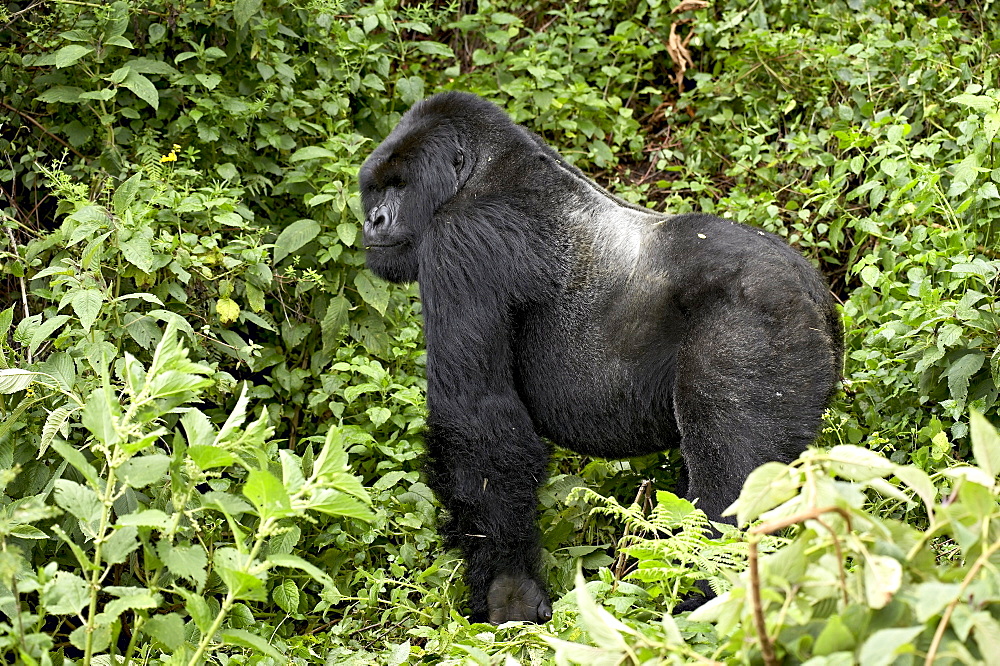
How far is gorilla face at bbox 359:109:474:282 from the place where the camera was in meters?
3.51

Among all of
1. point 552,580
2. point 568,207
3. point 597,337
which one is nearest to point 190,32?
point 568,207

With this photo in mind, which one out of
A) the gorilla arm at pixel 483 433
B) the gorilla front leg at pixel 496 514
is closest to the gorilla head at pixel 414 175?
the gorilla arm at pixel 483 433

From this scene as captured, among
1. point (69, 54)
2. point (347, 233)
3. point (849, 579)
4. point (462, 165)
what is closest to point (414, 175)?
point (462, 165)

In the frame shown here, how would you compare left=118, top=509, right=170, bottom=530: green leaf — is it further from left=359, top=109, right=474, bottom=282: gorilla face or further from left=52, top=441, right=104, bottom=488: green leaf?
left=359, top=109, right=474, bottom=282: gorilla face

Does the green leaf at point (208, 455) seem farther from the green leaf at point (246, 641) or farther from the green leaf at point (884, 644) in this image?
the green leaf at point (884, 644)

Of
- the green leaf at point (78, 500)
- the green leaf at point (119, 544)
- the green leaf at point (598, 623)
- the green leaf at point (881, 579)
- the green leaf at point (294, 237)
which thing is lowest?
the green leaf at point (294, 237)

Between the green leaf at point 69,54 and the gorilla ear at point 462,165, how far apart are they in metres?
1.75

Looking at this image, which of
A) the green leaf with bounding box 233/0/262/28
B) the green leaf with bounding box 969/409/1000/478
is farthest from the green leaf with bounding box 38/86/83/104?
the green leaf with bounding box 969/409/1000/478

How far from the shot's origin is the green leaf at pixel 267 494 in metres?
1.80

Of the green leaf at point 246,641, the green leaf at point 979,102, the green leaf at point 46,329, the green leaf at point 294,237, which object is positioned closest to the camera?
the green leaf at point 246,641

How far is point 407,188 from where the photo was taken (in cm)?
354

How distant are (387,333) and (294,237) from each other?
56 cm

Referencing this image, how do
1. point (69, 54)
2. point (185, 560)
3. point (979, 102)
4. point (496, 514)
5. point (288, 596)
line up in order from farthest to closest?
point (69, 54)
point (979, 102)
point (496, 514)
point (288, 596)
point (185, 560)

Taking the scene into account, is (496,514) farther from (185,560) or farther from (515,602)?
(185,560)
